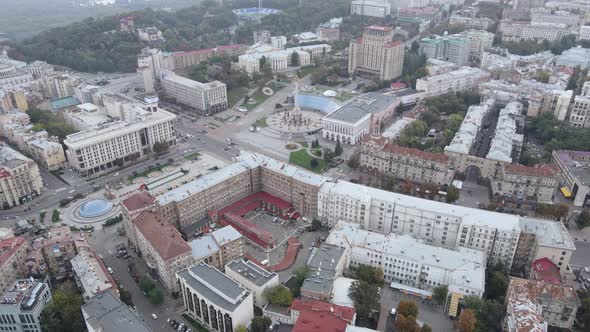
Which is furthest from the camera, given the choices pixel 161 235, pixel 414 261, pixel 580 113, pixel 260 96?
pixel 260 96

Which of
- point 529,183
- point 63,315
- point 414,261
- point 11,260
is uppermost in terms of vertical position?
point 11,260

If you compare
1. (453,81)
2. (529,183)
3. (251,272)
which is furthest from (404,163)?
(453,81)

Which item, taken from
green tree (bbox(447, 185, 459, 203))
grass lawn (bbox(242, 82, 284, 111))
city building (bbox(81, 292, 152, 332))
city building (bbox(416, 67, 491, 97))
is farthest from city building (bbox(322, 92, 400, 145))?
city building (bbox(81, 292, 152, 332))

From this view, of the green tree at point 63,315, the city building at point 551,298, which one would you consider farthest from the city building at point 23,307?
the city building at point 551,298

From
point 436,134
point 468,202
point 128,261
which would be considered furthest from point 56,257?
point 436,134

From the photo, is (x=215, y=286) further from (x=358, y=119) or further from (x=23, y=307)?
(x=358, y=119)

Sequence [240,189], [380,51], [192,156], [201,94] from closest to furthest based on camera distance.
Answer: [240,189]
[192,156]
[201,94]
[380,51]
